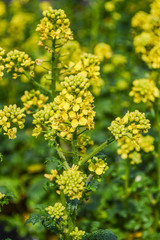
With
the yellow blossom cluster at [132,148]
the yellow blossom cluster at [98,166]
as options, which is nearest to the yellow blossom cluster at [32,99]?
the yellow blossom cluster at [98,166]

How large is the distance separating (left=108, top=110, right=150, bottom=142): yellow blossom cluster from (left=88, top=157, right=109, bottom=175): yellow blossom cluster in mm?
285

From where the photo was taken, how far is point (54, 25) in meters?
2.53

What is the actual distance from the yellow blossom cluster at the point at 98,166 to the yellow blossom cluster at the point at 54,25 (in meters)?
1.00

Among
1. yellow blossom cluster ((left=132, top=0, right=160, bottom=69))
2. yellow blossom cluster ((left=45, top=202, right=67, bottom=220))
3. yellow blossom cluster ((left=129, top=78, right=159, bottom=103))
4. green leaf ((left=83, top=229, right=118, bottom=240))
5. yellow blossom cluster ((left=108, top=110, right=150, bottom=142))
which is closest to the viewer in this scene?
yellow blossom cluster ((left=108, top=110, right=150, bottom=142))

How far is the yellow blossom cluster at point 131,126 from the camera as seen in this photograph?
228 centimetres

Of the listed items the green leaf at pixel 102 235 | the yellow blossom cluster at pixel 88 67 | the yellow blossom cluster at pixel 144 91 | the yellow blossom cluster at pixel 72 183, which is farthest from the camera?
the yellow blossom cluster at pixel 144 91

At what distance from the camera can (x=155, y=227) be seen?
3.75m

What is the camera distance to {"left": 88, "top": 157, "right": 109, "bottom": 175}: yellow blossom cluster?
239 centimetres

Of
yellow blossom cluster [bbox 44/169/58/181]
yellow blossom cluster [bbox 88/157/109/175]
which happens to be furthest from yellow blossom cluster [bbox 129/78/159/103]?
yellow blossom cluster [bbox 44/169/58/181]

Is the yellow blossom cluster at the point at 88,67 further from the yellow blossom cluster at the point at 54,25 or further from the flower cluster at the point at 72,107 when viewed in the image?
the flower cluster at the point at 72,107

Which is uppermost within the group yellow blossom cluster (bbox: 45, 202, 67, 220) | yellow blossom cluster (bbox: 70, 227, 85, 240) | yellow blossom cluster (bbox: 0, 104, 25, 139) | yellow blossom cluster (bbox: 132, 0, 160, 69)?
yellow blossom cluster (bbox: 132, 0, 160, 69)

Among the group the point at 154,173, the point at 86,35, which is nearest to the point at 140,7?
the point at 86,35

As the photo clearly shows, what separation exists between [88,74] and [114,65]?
2.90 metres

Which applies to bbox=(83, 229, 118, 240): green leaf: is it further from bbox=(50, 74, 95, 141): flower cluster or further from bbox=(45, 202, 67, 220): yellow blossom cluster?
bbox=(50, 74, 95, 141): flower cluster
